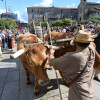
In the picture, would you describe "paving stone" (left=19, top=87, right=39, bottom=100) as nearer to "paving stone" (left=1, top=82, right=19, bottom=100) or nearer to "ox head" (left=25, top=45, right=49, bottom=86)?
"paving stone" (left=1, top=82, right=19, bottom=100)

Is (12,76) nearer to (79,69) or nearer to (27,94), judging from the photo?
(27,94)

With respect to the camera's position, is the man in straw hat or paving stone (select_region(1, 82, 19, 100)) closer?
the man in straw hat

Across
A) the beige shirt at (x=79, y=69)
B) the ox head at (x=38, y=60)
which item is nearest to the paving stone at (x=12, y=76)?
the ox head at (x=38, y=60)

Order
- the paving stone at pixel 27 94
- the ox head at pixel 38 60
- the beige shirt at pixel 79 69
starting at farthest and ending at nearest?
the paving stone at pixel 27 94
the ox head at pixel 38 60
the beige shirt at pixel 79 69

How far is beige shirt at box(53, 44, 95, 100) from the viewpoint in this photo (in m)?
1.61

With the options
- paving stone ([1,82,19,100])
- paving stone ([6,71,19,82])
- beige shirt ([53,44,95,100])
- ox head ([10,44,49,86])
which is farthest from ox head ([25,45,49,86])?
paving stone ([6,71,19,82])

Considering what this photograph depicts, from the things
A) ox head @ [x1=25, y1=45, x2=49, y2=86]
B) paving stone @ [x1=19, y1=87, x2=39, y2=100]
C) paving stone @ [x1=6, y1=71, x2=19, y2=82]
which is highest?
ox head @ [x1=25, y1=45, x2=49, y2=86]

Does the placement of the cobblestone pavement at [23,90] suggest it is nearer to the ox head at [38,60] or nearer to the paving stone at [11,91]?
the paving stone at [11,91]

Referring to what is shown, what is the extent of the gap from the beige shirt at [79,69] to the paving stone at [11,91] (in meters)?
2.27

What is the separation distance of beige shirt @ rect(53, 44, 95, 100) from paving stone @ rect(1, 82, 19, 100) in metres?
2.27

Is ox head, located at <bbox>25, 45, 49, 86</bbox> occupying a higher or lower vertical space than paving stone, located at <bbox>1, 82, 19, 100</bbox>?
higher

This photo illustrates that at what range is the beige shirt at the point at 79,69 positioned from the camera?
161 centimetres

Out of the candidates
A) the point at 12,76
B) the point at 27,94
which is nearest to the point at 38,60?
the point at 27,94

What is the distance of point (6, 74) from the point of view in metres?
4.91
